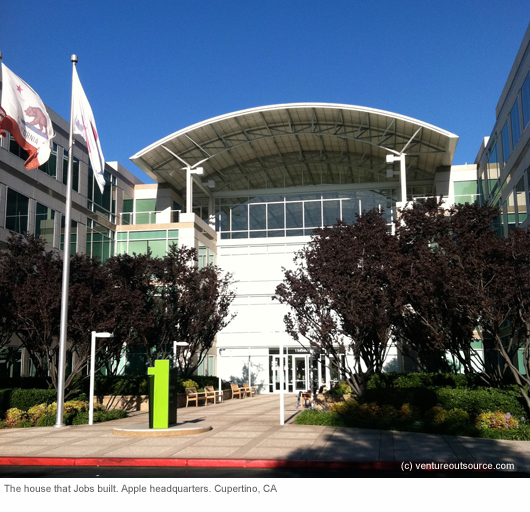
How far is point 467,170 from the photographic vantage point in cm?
3894

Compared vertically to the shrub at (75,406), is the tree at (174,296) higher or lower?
higher

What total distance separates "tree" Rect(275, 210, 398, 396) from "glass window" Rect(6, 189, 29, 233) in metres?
13.6

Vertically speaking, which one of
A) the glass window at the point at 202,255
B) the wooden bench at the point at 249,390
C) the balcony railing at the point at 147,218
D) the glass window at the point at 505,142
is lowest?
the wooden bench at the point at 249,390

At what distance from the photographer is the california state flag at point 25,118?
650 inches

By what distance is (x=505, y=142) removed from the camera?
1223 inches

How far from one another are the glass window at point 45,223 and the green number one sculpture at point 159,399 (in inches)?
607

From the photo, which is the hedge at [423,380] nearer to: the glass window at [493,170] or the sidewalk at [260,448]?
the sidewalk at [260,448]

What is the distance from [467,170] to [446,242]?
22.1 metres

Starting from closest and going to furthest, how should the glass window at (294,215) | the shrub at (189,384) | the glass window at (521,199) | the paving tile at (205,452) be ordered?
1. the paving tile at (205,452)
2. the glass window at (521,199)
3. the shrub at (189,384)
4. the glass window at (294,215)

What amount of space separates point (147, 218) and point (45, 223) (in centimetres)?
1080

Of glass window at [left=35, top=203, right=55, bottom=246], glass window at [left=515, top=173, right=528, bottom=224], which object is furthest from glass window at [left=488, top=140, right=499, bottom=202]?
glass window at [left=35, top=203, right=55, bottom=246]

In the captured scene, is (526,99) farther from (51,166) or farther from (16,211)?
(16,211)

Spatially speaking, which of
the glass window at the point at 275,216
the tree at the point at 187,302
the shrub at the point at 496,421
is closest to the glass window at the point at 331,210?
the glass window at the point at 275,216

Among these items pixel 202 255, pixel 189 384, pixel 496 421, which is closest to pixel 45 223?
pixel 202 255
